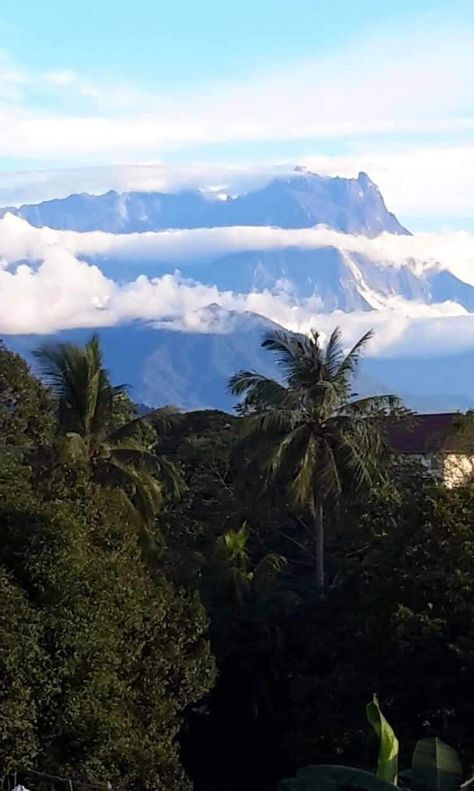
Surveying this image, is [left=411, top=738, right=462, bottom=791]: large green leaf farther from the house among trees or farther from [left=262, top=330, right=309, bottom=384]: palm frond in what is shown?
[left=262, top=330, right=309, bottom=384]: palm frond

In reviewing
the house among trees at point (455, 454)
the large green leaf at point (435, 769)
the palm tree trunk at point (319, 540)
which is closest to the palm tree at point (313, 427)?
the palm tree trunk at point (319, 540)

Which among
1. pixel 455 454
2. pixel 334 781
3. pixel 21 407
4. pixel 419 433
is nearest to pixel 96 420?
pixel 21 407

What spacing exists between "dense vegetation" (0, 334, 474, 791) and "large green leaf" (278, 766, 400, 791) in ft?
10.9

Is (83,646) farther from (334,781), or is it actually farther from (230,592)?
(230,592)

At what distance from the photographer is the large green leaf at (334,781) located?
9.49 m

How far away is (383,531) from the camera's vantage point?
18.0 meters

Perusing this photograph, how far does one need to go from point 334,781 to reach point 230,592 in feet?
34.3

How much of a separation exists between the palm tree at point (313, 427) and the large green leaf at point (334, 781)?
10.3 metres

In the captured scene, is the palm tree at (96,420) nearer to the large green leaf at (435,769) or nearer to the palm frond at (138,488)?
the palm frond at (138,488)

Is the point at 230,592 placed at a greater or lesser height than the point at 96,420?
lesser

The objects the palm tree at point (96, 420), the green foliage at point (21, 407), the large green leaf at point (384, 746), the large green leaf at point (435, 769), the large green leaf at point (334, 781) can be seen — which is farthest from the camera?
the green foliage at point (21, 407)

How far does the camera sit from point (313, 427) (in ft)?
68.2

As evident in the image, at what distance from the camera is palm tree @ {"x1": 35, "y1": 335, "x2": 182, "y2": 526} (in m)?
18.2

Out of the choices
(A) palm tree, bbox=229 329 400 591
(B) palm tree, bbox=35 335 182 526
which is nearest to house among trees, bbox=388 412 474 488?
(A) palm tree, bbox=229 329 400 591
